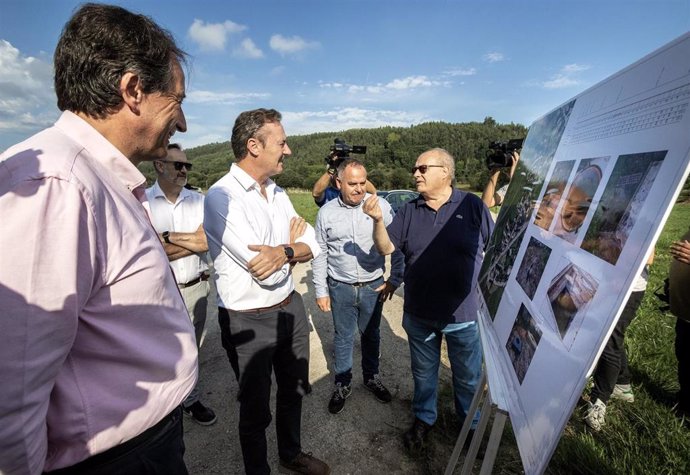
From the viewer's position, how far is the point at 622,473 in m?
2.22

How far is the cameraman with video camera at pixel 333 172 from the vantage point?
4.09 meters

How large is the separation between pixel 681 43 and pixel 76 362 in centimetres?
178

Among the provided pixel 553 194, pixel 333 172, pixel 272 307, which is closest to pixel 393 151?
pixel 333 172

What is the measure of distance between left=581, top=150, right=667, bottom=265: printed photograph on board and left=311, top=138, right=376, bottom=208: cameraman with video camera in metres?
3.07

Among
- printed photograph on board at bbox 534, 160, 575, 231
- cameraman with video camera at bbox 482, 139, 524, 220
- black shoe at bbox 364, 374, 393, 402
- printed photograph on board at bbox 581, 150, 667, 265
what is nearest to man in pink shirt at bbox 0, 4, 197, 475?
printed photograph on board at bbox 581, 150, 667, 265

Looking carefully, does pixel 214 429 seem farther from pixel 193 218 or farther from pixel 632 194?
pixel 632 194

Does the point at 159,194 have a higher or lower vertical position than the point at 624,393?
higher

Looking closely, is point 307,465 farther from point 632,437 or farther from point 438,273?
point 632,437

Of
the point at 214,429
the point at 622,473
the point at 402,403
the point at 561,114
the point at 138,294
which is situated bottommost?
the point at 214,429

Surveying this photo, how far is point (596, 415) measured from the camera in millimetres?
2719

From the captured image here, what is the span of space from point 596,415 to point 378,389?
1870mm

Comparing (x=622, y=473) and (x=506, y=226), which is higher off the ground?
(x=506, y=226)

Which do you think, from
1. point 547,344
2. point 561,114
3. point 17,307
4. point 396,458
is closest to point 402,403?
point 396,458

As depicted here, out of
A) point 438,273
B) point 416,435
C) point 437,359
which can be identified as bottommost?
point 416,435
